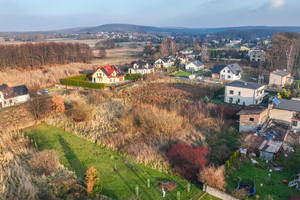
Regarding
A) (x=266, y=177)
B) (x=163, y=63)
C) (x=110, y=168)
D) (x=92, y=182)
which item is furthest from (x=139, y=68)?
(x=92, y=182)

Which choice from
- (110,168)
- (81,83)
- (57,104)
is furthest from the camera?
(81,83)

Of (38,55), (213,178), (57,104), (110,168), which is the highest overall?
(38,55)

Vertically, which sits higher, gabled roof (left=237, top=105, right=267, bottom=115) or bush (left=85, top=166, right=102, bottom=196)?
gabled roof (left=237, top=105, right=267, bottom=115)

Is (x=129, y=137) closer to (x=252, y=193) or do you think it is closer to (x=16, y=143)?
(x=16, y=143)

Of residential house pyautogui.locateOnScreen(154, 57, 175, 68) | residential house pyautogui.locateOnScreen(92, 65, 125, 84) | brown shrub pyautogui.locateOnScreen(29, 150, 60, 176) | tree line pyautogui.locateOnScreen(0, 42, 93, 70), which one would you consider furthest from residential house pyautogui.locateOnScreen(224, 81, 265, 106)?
tree line pyautogui.locateOnScreen(0, 42, 93, 70)

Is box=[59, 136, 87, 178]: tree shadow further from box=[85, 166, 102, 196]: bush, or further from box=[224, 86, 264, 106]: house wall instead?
box=[224, 86, 264, 106]: house wall

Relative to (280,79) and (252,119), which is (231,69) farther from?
(252,119)

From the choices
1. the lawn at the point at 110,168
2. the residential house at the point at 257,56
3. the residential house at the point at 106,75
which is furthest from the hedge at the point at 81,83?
the residential house at the point at 257,56
